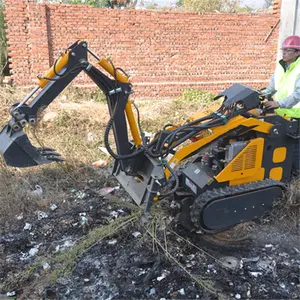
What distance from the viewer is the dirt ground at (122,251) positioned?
10.6ft

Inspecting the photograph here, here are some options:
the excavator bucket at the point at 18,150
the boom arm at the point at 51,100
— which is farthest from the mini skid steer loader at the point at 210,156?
the excavator bucket at the point at 18,150

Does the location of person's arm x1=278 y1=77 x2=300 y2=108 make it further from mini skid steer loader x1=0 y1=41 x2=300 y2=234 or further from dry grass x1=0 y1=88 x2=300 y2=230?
dry grass x1=0 y1=88 x2=300 y2=230

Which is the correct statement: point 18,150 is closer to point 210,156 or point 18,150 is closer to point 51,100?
point 51,100

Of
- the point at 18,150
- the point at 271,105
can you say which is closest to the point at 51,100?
the point at 18,150

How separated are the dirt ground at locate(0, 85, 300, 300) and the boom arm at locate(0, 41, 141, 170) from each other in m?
1.05

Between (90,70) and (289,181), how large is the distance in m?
2.67

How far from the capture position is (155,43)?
10.3 meters

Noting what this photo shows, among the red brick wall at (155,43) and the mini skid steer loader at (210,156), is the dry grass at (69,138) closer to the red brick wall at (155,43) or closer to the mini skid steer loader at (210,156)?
the mini skid steer loader at (210,156)

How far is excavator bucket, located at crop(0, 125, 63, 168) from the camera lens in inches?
121

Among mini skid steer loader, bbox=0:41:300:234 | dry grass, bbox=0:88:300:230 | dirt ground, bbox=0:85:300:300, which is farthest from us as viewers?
dry grass, bbox=0:88:300:230

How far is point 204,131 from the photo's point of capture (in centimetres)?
394

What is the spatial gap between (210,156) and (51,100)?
179cm

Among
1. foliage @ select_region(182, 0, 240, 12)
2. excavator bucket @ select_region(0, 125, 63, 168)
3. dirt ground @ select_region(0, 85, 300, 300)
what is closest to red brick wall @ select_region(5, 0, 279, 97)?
foliage @ select_region(182, 0, 240, 12)

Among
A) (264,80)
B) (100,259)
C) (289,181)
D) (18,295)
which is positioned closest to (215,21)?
(264,80)
